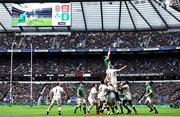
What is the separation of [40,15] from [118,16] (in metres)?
12.4

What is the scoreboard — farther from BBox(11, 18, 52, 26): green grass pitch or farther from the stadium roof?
the stadium roof

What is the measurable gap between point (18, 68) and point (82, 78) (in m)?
11.6

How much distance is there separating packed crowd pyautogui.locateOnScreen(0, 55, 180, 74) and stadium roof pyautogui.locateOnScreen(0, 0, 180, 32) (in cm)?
531

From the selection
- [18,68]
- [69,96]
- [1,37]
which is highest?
[1,37]

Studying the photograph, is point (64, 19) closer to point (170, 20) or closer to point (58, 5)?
point (58, 5)

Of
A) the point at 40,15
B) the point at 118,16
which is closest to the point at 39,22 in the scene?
the point at 40,15

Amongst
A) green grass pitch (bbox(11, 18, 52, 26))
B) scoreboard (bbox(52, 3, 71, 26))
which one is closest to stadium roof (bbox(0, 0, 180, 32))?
scoreboard (bbox(52, 3, 71, 26))

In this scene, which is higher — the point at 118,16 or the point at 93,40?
the point at 118,16

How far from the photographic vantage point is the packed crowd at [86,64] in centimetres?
7406

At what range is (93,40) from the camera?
7875 cm

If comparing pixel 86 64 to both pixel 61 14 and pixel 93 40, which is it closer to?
pixel 93 40

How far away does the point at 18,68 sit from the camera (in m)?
77.9

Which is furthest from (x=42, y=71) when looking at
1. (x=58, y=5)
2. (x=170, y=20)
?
(x=170, y=20)

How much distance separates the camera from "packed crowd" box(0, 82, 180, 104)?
225ft
